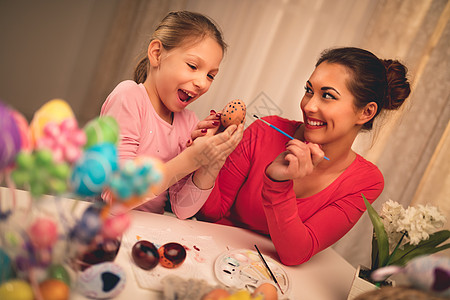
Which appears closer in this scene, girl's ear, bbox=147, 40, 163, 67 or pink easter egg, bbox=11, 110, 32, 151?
pink easter egg, bbox=11, 110, 32, 151

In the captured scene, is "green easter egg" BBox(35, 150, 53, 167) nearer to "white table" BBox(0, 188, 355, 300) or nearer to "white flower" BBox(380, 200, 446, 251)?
"white table" BBox(0, 188, 355, 300)

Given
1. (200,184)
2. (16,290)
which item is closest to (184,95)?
(200,184)

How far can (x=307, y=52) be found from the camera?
132cm

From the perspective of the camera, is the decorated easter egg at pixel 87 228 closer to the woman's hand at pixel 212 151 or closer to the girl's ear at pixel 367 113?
the woman's hand at pixel 212 151

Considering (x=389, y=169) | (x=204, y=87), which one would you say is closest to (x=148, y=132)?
(x=204, y=87)

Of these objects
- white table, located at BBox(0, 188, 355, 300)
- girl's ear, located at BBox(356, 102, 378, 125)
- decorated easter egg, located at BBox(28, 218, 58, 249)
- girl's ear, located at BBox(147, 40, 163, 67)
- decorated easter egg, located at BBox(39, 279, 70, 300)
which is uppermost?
girl's ear, located at BBox(356, 102, 378, 125)

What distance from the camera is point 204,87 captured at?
96 centimetres

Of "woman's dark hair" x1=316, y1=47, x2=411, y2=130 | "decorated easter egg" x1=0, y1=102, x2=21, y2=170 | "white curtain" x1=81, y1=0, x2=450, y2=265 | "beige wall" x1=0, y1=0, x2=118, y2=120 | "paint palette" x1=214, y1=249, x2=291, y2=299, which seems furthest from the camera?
"beige wall" x1=0, y1=0, x2=118, y2=120

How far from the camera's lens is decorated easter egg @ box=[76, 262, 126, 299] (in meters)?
0.52

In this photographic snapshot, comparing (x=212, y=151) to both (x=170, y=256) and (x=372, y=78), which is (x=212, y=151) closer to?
(x=170, y=256)

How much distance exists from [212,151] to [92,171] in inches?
22.3

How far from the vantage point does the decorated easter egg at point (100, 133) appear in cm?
41

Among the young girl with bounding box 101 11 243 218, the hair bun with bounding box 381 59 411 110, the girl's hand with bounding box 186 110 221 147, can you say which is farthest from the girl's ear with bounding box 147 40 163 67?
the hair bun with bounding box 381 59 411 110

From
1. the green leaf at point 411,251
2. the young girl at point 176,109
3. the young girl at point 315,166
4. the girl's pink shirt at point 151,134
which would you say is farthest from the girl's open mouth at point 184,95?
the green leaf at point 411,251
